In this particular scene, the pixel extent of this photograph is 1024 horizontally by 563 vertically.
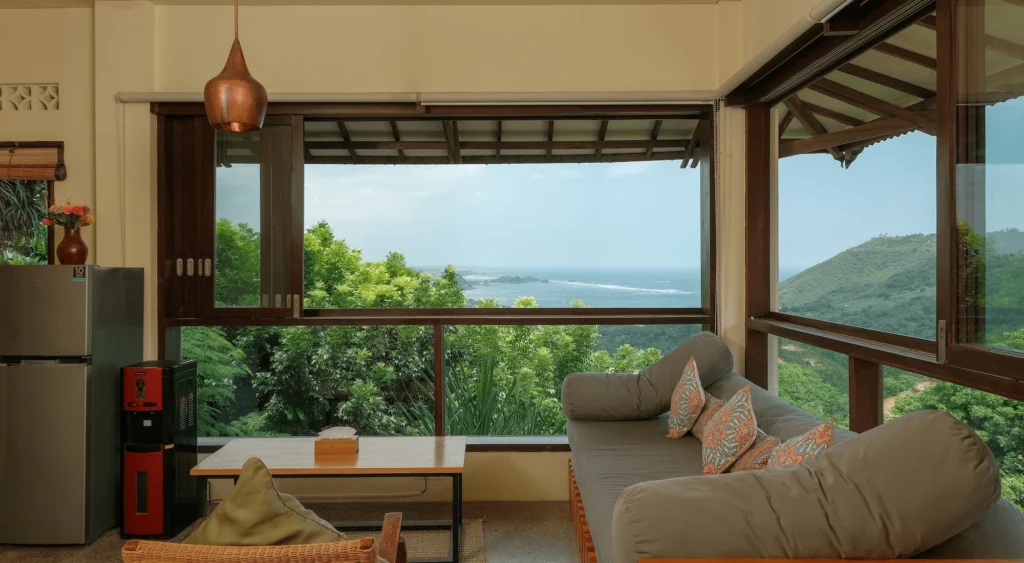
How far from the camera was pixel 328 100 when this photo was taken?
3625mm

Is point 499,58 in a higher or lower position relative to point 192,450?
higher

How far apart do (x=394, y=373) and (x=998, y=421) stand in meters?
3.03

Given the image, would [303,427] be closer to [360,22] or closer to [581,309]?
[581,309]

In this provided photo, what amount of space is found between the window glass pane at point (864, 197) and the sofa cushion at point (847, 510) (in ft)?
3.65

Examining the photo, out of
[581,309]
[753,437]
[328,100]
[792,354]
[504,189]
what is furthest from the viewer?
[504,189]

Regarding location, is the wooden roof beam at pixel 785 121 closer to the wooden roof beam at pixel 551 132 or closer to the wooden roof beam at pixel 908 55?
the wooden roof beam at pixel 908 55

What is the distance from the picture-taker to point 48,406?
10.2ft

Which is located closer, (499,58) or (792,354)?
(792,354)

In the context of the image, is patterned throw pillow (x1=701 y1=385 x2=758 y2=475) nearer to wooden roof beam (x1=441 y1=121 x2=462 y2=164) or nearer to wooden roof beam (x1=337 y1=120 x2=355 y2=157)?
wooden roof beam (x1=441 y1=121 x2=462 y2=164)

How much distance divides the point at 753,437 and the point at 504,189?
111 inches

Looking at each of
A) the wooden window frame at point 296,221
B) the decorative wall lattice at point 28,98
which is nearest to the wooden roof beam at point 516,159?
the wooden window frame at point 296,221

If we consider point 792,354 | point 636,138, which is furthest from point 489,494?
point 636,138

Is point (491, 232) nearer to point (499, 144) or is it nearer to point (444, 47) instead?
point (499, 144)

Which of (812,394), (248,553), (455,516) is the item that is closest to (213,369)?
(455,516)
